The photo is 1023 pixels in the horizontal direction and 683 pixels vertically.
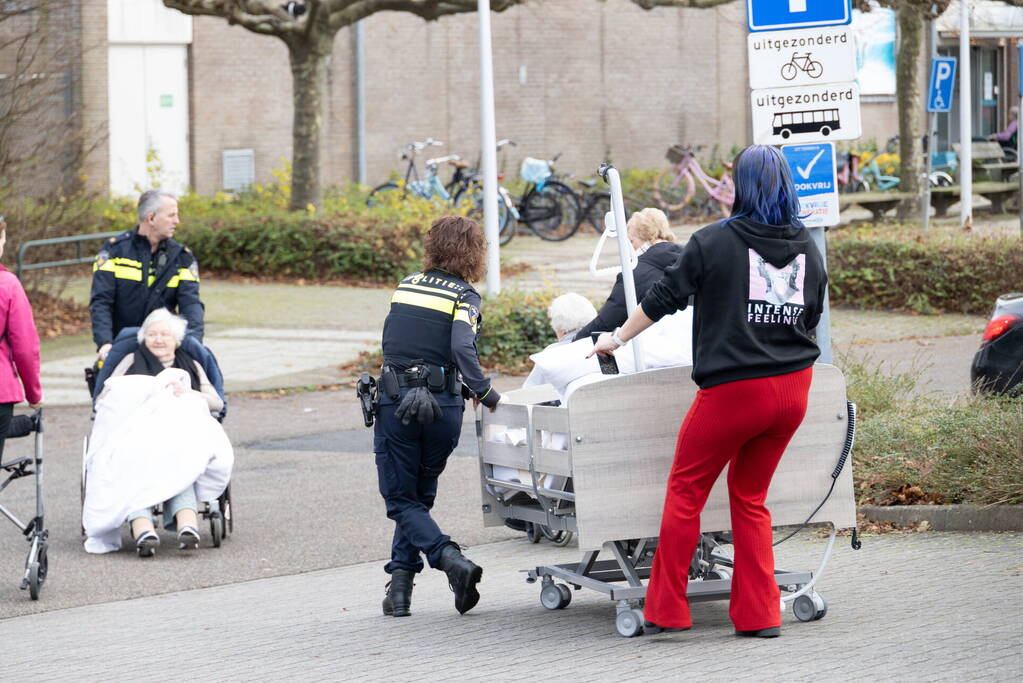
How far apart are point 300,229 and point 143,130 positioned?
727cm

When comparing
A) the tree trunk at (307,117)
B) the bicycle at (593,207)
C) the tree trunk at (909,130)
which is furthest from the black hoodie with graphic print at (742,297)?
the bicycle at (593,207)

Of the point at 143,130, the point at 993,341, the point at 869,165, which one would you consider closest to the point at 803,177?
the point at 993,341

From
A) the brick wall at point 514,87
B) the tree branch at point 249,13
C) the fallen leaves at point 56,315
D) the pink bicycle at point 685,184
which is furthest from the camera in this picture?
the brick wall at point 514,87

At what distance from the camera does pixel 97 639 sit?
629 cm

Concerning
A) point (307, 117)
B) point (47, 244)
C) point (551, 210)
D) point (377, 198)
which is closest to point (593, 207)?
point (551, 210)

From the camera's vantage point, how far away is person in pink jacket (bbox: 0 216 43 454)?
695 cm

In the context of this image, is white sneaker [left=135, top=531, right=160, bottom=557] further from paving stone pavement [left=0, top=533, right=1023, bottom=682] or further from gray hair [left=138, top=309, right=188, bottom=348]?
gray hair [left=138, top=309, right=188, bottom=348]

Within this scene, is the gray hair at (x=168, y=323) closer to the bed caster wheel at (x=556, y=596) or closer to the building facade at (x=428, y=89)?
the bed caster wheel at (x=556, y=596)

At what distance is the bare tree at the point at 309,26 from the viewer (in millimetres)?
20619

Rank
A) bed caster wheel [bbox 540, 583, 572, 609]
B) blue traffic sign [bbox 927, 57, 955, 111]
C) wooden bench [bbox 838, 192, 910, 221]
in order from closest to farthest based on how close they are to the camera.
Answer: bed caster wheel [bbox 540, 583, 572, 609]
blue traffic sign [bbox 927, 57, 955, 111]
wooden bench [bbox 838, 192, 910, 221]

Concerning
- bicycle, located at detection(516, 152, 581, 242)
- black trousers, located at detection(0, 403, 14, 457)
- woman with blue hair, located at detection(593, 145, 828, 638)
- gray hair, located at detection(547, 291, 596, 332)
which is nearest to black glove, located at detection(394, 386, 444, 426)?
woman with blue hair, located at detection(593, 145, 828, 638)

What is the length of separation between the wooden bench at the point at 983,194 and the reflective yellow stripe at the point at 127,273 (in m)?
21.3

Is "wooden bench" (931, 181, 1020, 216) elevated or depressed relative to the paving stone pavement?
elevated

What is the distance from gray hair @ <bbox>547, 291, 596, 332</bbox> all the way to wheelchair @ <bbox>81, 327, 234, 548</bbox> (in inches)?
80.9
